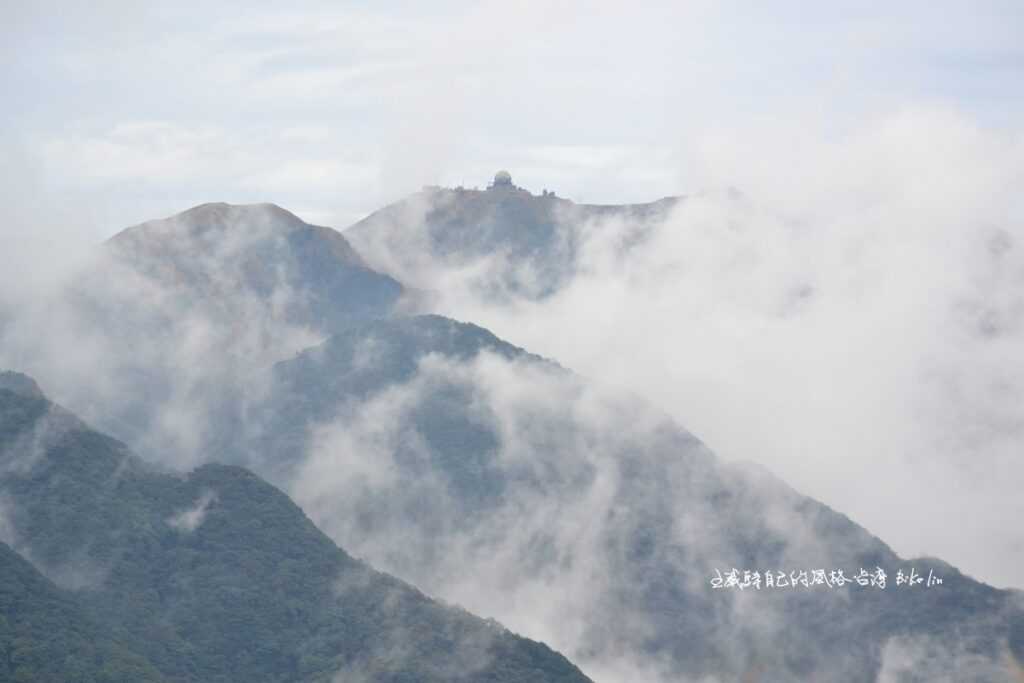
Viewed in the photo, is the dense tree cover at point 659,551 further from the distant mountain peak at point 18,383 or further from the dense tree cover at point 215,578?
the dense tree cover at point 215,578

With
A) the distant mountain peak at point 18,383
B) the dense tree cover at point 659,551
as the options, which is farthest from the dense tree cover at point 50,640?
the dense tree cover at point 659,551

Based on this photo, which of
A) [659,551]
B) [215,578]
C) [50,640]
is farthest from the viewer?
[659,551]

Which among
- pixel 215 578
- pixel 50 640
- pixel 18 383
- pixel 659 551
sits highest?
pixel 18 383

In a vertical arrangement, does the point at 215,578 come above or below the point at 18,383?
below

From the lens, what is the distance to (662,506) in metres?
194

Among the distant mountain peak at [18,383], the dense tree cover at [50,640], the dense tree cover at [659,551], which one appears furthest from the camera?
the distant mountain peak at [18,383]

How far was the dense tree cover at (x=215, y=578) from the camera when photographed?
5335 inches

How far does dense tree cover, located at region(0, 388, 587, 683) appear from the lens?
445 ft

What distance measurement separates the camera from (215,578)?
143m

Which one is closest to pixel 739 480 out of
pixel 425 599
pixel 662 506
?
pixel 662 506

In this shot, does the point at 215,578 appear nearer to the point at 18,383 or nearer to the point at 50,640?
the point at 50,640

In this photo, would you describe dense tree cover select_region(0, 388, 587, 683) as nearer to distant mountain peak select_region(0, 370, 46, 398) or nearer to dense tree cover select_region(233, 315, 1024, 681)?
distant mountain peak select_region(0, 370, 46, 398)

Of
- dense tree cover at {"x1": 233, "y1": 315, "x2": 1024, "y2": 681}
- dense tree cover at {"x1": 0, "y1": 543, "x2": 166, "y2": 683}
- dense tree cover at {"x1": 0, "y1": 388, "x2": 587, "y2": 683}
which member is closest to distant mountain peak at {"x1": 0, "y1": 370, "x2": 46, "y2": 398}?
dense tree cover at {"x1": 0, "y1": 388, "x2": 587, "y2": 683}

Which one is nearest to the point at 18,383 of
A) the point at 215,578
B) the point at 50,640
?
the point at 215,578
